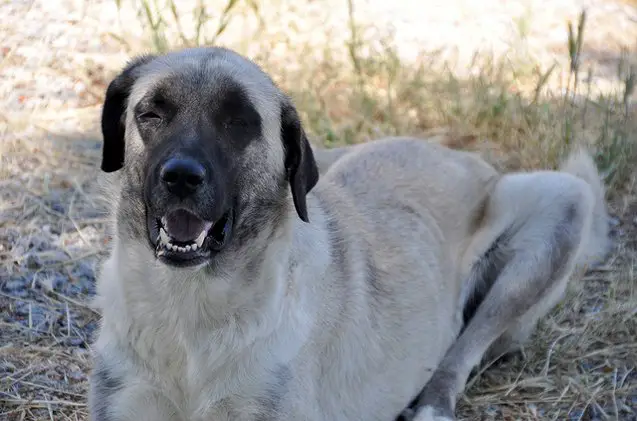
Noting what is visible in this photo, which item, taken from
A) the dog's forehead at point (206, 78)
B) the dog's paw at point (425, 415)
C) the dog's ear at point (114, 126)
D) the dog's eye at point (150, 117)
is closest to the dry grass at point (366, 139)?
the dog's paw at point (425, 415)

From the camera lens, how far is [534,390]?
4.20 meters

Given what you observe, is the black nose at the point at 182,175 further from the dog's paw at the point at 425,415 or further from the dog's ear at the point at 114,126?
the dog's paw at the point at 425,415

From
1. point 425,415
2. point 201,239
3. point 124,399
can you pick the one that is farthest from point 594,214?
point 124,399

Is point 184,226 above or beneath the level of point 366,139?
above

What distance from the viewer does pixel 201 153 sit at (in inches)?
116

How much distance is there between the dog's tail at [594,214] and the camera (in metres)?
5.08

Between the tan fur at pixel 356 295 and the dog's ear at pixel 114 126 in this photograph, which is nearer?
the tan fur at pixel 356 295

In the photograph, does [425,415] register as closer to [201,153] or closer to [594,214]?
[201,153]

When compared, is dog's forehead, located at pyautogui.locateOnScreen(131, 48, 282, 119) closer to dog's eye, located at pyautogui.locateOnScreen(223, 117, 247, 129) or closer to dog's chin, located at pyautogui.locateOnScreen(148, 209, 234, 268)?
dog's eye, located at pyautogui.locateOnScreen(223, 117, 247, 129)

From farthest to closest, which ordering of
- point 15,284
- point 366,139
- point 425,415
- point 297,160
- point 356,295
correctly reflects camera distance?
A: point 366,139 < point 15,284 < point 425,415 < point 356,295 < point 297,160

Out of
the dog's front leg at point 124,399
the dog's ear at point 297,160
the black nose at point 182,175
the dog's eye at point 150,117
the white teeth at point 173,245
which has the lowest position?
the dog's front leg at point 124,399

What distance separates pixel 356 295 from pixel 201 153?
3.36 feet

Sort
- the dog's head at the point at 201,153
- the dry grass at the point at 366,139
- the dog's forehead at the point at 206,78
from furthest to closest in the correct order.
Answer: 1. the dry grass at the point at 366,139
2. the dog's forehead at the point at 206,78
3. the dog's head at the point at 201,153

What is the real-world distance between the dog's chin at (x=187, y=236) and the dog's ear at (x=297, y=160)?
0.24 meters
